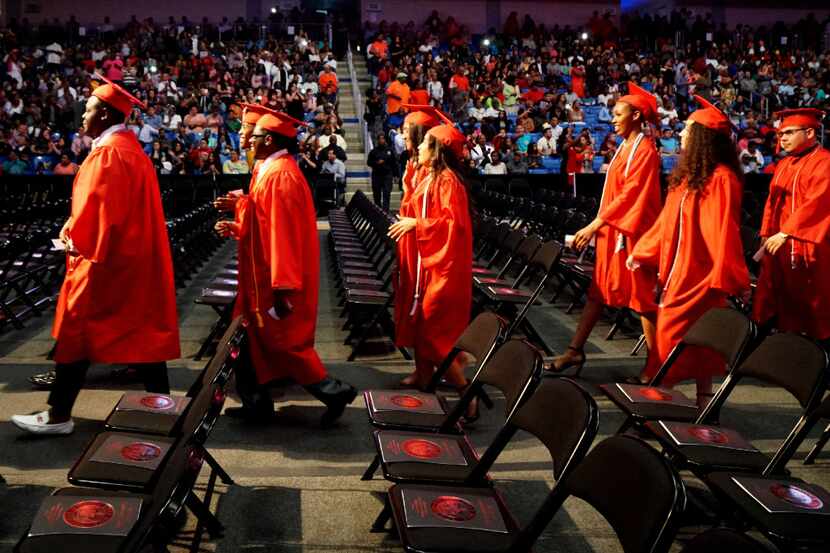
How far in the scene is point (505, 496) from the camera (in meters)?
3.51

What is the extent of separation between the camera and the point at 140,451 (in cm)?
289

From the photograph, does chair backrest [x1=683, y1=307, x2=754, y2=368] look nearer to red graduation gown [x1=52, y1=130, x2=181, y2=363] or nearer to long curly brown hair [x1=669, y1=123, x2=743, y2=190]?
long curly brown hair [x1=669, y1=123, x2=743, y2=190]

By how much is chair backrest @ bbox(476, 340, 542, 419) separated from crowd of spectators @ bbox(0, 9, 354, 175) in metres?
10.1

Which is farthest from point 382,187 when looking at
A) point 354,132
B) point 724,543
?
point 724,543

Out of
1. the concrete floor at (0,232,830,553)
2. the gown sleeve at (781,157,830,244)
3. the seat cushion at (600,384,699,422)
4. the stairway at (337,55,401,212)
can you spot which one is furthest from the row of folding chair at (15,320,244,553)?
the stairway at (337,55,401,212)

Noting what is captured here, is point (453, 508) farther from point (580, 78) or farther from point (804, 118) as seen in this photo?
point (580, 78)

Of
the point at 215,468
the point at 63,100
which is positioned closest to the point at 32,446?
the point at 215,468

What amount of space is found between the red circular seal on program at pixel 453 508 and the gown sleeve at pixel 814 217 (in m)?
3.35

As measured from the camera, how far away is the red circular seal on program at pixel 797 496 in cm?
248

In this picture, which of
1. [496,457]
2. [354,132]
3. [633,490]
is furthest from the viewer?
[354,132]

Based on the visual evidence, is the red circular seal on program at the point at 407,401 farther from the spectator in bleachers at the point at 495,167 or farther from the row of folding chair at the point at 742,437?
the spectator in bleachers at the point at 495,167

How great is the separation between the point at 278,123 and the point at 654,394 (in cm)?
224

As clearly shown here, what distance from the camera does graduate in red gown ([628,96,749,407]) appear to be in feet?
14.1

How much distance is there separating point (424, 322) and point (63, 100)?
16457 mm
